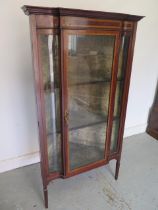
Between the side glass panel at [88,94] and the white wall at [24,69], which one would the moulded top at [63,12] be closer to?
the side glass panel at [88,94]

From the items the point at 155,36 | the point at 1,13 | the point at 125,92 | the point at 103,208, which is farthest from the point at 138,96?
the point at 1,13

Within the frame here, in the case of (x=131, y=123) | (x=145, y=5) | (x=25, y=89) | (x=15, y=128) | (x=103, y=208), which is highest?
(x=145, y=5)

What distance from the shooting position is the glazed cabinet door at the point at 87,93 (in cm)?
129

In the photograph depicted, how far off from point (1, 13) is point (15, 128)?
3.62ft

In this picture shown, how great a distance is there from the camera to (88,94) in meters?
1.55

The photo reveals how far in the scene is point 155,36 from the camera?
2.35 m

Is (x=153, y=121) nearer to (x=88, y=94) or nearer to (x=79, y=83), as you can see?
(x=88, y=94)

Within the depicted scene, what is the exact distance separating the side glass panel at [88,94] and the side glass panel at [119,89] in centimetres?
12

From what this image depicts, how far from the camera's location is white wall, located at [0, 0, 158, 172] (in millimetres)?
1588

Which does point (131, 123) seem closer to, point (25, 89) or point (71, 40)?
point (25, 89)

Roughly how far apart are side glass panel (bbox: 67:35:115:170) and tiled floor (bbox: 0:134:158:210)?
354 mm

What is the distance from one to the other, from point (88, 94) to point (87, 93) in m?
0.02

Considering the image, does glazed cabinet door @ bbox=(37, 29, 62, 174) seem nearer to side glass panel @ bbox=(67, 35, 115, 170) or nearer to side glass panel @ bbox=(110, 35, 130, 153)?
side glass panel @ bbox=(67, 35, 115, 170)

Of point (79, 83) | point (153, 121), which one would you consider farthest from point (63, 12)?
point (153, 121)
